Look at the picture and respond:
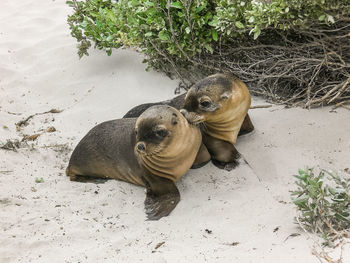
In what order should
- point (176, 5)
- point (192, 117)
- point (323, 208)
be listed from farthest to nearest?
point (176, 5)
point (192, 117)
point (323, 208)

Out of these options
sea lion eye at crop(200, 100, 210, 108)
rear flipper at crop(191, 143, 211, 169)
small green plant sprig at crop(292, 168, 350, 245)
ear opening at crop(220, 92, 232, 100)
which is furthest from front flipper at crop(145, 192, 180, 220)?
small green plant sprig at crop(292, 168, 350, 245)

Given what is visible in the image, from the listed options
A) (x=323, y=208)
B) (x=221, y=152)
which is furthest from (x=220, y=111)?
(x=323, y=208)

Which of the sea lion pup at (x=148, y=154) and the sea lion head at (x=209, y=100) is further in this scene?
the sea lion head at (x=209, y=100)

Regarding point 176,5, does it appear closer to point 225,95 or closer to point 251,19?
point 251,19

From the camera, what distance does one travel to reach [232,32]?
12.6ft

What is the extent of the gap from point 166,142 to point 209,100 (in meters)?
0.54

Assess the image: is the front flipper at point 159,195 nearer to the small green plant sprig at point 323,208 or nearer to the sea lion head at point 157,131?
the sea lion head at point 157,131

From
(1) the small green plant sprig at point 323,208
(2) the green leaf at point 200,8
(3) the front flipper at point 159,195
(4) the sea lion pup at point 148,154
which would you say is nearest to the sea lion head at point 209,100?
(4) the sea lion pup at point 148,154

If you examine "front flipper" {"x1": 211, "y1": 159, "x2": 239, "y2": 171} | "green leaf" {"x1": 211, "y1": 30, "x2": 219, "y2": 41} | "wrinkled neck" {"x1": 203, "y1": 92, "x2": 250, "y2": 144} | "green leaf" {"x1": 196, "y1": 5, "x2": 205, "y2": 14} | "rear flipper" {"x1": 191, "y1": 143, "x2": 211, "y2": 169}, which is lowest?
"front flipper" {"x1": 211, "y1": 159, "x2": 239, "y2": 171}

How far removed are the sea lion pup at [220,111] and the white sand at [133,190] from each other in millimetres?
145

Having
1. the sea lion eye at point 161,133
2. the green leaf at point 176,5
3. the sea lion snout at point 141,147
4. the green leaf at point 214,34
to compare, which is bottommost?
the sea lion snout at point 141,147

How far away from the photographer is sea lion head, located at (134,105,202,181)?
123 inches

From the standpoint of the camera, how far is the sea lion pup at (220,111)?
3.42 m

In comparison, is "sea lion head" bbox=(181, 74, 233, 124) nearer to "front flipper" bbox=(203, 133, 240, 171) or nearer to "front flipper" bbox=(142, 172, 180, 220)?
"front flipper" bbox=(203, 133, 240, 171)
